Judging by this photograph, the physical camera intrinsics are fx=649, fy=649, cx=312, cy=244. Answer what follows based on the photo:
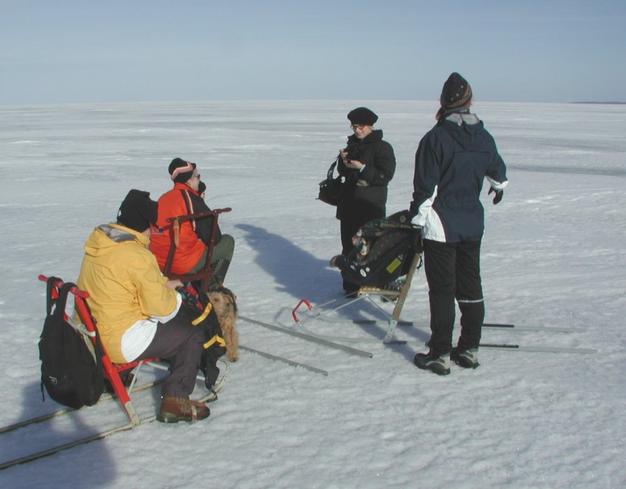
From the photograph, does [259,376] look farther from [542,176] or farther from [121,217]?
[542,176]

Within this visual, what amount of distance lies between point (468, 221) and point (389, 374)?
1023 millimetres

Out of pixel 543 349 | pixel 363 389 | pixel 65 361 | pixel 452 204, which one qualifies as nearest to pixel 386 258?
pixel 452 204

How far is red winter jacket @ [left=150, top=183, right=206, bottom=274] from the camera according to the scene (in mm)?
4289

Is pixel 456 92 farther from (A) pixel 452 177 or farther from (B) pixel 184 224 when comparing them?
(B) pixel 184 224

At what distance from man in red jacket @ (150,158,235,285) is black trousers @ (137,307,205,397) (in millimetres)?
1093

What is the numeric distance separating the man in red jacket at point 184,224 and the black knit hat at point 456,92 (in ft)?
5.62

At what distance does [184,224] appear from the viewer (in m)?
4.31

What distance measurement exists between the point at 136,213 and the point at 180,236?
1.15m

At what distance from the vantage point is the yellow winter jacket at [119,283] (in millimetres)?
3006

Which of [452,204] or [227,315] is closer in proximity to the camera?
[452,204]

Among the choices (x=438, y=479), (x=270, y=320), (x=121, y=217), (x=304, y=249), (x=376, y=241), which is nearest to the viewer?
(x=438, y=479)

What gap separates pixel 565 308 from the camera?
508cm

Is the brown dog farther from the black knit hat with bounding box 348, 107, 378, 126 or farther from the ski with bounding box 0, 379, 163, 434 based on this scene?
the black knit hat with bounding box 348, 107, 378, 126

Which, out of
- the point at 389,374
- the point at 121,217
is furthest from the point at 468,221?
the point at 121,217
